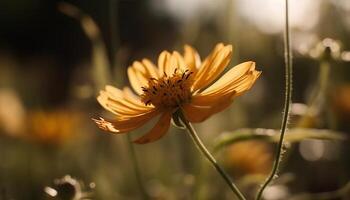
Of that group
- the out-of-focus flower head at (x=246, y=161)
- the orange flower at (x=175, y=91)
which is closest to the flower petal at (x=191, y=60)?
the orange flower at (x=175, y=91)

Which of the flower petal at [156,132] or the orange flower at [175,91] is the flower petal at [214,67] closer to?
the orange flower at [175,91]

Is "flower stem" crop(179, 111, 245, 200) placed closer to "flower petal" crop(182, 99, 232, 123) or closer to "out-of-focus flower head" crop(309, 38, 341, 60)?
"flower petal" crop(182, 99, 232, 123)

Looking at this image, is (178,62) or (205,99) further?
(178,62)

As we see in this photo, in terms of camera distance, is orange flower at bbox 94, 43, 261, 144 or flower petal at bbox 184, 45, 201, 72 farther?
flower petal at bbox 184, 45, 201, 72

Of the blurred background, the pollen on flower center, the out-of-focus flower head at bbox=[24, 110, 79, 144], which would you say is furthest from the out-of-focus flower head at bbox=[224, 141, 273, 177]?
the pollen on flower center

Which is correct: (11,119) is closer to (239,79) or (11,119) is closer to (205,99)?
(205,99)

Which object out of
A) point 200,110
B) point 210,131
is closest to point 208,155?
point 200,110
